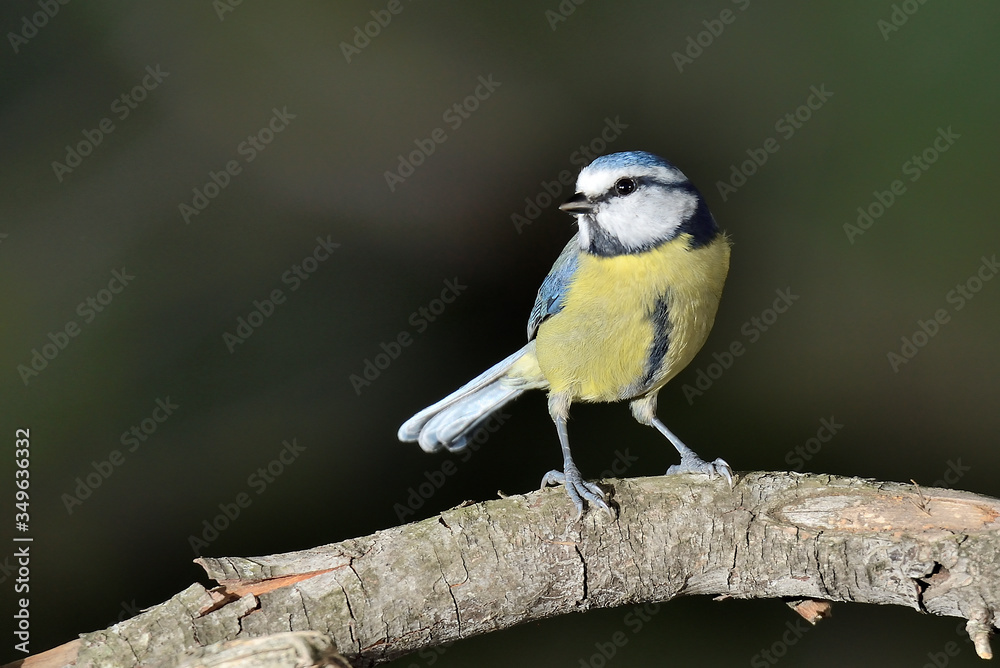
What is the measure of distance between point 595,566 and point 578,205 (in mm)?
955

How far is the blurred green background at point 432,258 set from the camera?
9.89 ft

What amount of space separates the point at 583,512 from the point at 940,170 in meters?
2.23

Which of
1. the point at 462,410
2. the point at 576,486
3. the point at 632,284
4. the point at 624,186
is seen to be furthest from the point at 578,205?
the point at 462,410

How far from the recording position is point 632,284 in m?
2.32

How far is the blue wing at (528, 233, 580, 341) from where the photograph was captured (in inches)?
97.8

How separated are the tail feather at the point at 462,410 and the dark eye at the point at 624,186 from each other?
0.78 meters

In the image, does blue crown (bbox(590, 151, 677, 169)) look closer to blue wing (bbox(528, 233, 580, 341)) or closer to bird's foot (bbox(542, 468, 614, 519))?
blue wing (bbox(528, 233, 580, 341))

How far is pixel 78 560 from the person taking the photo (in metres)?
2.92

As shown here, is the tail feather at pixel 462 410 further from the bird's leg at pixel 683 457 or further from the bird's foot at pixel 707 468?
the bird's foot at pixel 707 468

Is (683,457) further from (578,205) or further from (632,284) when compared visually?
(578,205)

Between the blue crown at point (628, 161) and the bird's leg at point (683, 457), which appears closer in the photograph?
the bird's leg at point (683, 457)

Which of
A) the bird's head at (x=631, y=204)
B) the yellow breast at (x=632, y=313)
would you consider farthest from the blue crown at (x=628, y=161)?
the yellow breast at (x=632, y=313)

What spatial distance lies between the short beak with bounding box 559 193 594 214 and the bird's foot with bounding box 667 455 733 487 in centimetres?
76

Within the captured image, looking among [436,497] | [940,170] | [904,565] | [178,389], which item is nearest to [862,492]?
[904,565]
